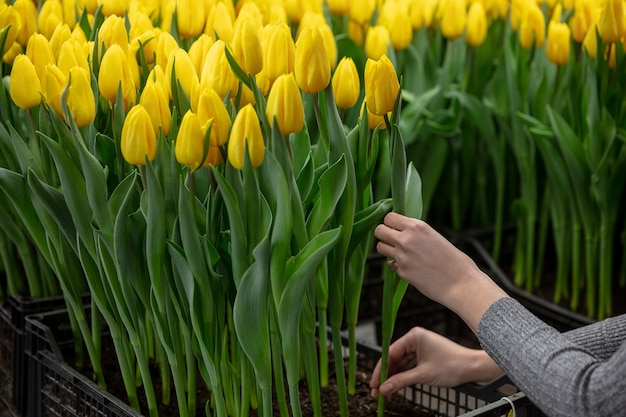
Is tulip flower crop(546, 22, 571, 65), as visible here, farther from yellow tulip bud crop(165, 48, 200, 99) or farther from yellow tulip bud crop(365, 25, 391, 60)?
yellow tulip bud crop(165, 48, 200, 99)

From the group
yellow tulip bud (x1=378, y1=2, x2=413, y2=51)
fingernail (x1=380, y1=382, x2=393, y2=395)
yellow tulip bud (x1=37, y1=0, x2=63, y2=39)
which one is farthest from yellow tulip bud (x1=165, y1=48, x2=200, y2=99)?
yellow tulip bud (x1=378, y1=2, x2=413, y2=51)

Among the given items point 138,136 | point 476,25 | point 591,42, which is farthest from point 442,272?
point 476,25

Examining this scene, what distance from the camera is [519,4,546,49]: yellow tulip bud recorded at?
204 centimetres

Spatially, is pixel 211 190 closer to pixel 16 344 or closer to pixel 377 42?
pixel 16 344

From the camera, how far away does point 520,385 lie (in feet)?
3.61

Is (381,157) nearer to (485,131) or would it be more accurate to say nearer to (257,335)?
(257,335)

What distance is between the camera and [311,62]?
1.12 meters

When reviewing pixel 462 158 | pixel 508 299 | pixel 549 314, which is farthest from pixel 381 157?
pixel 462 158

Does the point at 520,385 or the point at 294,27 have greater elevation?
the point at 294,27

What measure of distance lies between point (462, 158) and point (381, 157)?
93cm

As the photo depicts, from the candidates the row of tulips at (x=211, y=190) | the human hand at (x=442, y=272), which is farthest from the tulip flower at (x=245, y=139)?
the human hand at (x=442, y=272)

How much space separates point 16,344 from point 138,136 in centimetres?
66

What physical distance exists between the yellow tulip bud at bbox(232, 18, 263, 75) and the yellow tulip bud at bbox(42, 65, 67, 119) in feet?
0.80

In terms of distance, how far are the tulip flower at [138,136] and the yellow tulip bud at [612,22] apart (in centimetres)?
101
